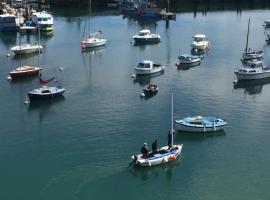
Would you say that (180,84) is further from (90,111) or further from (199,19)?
(199,19)

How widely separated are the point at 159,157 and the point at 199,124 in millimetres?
10247

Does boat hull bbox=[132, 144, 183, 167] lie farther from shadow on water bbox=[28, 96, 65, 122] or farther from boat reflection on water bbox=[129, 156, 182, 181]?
shadow on water bbox=[28, 96, 65, 122]

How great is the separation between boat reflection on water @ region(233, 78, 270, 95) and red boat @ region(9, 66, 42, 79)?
29.5 meters

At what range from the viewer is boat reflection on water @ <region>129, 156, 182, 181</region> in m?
45.7

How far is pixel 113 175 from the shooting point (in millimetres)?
45188

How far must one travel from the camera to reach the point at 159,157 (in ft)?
154

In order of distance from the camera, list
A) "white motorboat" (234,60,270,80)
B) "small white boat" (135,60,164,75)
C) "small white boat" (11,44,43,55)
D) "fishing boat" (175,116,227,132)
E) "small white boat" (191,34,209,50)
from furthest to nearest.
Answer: "small white boat" (191,34,209,50), "small white boat" (11,44,43,55), "small white boat" (135,60,164,75), "white motorboat" (234,60,270,80), "fishing boat" (175,116,227,132)

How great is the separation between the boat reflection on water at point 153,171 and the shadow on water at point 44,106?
61.2 feet

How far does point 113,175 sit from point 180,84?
3226 centimetres

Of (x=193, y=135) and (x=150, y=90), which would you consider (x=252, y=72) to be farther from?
(x=193, y=135)

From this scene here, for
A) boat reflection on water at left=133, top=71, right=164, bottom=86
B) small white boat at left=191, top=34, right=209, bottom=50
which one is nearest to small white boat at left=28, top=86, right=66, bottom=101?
boat reflection on water at left=133, top=71, right=164, bottom=86

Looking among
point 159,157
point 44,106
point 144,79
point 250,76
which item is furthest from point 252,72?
point 159,157

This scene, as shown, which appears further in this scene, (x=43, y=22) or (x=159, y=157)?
(x=43, y=22)

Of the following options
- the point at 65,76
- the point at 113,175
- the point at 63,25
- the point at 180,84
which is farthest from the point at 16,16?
the point at 113,175
